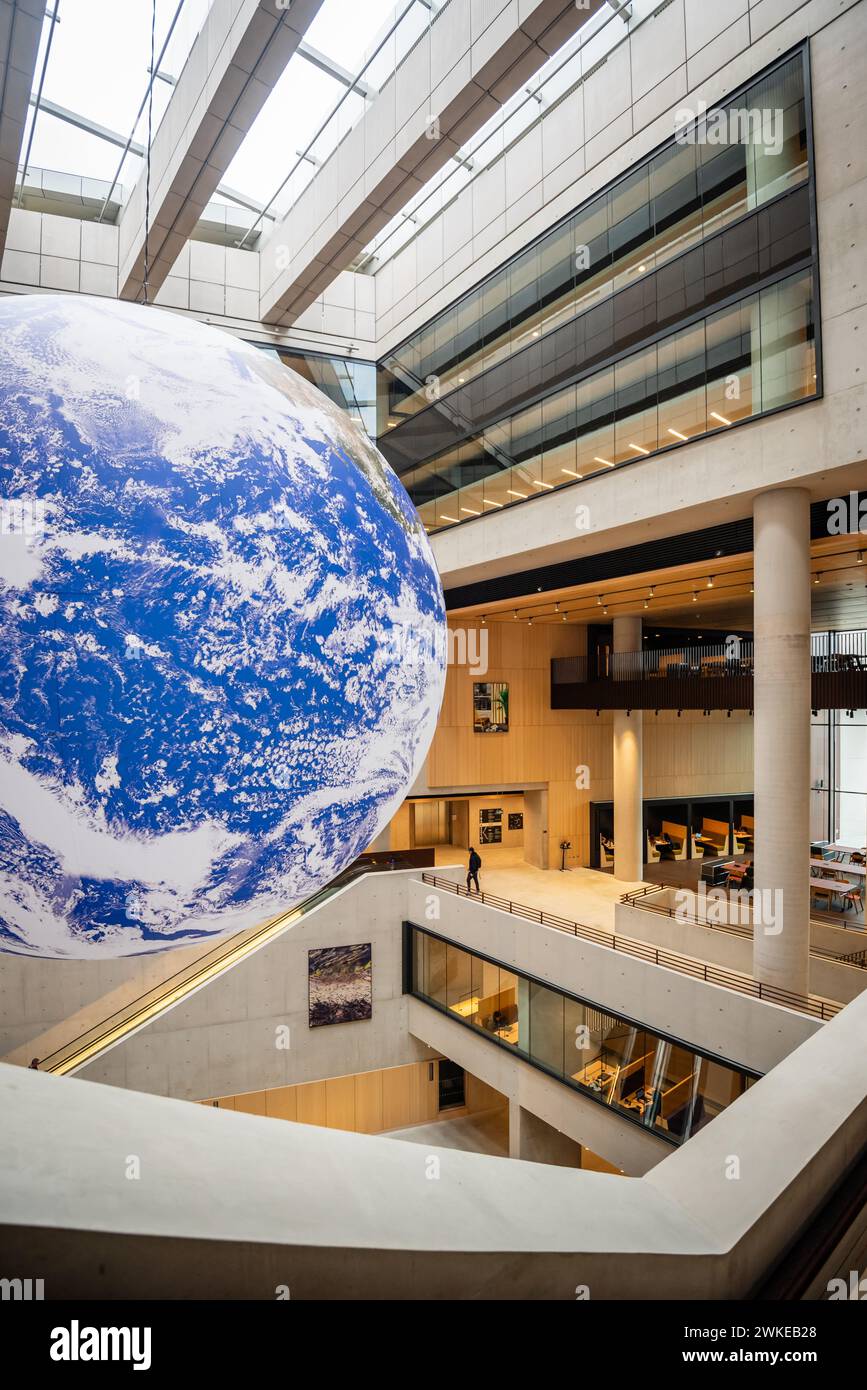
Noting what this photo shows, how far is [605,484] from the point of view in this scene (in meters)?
16.9

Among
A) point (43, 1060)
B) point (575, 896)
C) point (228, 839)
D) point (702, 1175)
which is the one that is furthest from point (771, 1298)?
point (575, 896)

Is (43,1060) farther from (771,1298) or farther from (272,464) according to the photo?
(272,464)

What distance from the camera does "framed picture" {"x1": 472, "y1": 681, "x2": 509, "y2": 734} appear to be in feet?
94.1

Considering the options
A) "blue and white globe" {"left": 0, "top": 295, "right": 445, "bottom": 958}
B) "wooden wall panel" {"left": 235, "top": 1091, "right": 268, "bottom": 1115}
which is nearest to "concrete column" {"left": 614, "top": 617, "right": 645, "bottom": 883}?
"wooden wall panel" {"left": 235, "top": 1091, "right": 268, "bottom": 1115}

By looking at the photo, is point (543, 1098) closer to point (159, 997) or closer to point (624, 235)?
point (159, 997)

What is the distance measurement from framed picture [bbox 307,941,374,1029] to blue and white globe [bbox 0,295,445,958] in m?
19.5

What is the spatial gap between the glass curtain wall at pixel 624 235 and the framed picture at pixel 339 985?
16950 millimetres

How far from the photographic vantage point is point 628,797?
2652cm

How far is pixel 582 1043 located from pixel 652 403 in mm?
14326

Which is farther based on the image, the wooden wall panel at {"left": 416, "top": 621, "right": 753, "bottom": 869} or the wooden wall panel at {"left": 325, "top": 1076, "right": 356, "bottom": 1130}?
the wooden wall panel at {"left": 416, "top": 621, "right": 753, "bottom": 869}

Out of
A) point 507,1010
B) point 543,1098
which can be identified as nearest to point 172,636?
point 543,1098

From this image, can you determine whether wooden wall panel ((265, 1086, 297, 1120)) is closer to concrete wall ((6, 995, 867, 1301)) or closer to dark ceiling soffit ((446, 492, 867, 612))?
Result: dark ceiling soffit ((446, 492, 867, 612))

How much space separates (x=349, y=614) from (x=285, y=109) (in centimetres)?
1918

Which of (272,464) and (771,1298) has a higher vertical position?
(272,464)
